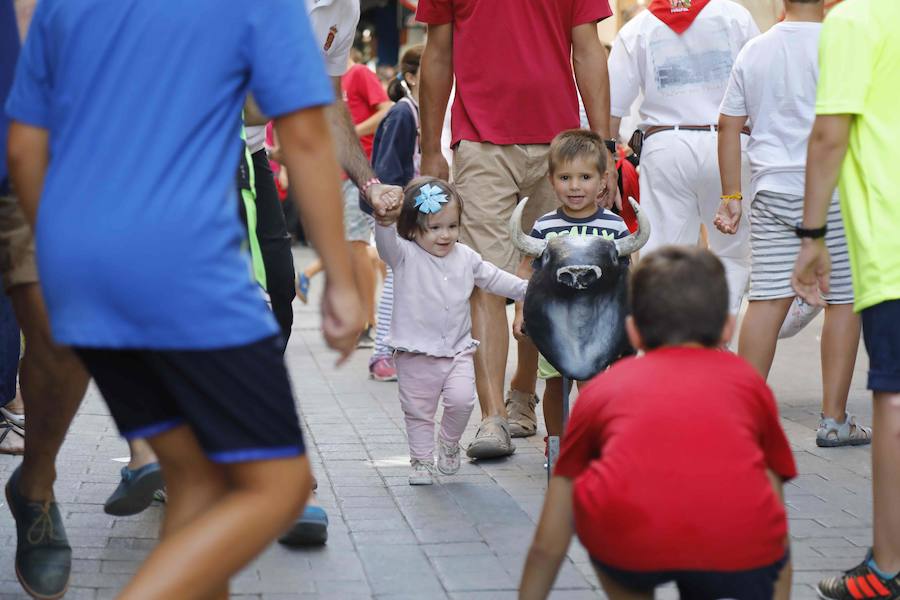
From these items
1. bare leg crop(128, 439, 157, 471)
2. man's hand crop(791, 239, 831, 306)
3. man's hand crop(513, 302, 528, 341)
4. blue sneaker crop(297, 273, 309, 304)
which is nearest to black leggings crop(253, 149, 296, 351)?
bare leg crop(128, 439, 157, 471)

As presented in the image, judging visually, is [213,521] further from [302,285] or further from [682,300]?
[302,285]

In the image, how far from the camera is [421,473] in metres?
5.93

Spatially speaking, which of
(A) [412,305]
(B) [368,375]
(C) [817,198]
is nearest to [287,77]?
(C) [817,198]

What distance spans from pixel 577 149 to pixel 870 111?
6.12ft

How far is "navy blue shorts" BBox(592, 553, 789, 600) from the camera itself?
3127mm

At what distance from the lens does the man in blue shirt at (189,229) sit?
9.47 ft

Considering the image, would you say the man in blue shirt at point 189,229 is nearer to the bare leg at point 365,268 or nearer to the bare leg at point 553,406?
the bare leg at point 553,406

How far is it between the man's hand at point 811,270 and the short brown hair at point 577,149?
5.29ft

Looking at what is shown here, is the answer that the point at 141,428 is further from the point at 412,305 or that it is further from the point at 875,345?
the point at 412,305

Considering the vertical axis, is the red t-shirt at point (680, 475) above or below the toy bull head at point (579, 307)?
above

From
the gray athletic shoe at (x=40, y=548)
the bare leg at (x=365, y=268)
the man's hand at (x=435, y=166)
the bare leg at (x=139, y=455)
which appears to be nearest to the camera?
the gray athletic shoe at (x=40, y=548)

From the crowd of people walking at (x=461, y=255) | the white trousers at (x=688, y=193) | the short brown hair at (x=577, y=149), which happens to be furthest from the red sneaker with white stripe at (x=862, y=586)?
the white trousers at (x=688, y=193)

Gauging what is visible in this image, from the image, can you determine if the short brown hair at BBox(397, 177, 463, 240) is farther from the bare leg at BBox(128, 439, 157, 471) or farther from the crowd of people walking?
the bare leg at BBox(128, 439, 157, 471)

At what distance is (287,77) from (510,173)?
3782 millimetres
